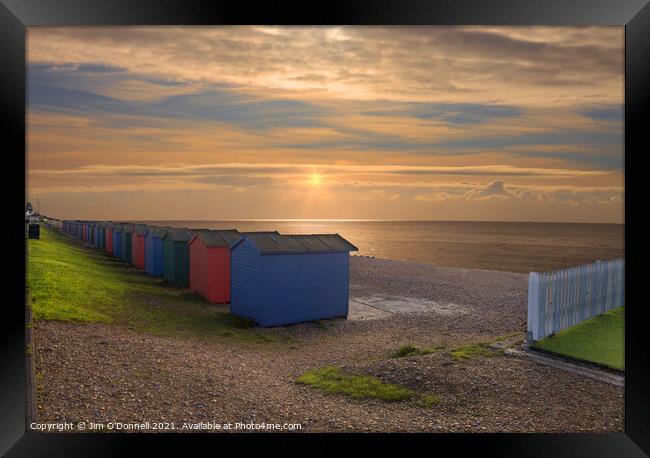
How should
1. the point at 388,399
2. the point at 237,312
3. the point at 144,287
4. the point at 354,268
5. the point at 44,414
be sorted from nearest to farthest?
the point at 44,414 → the point at 388,399 → the point at 237,312 → the point at 144,287 → the point at 354,268

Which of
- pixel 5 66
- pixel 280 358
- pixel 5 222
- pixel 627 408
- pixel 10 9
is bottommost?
pixel 280 358

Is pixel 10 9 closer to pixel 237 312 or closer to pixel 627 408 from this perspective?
pixel 627 408

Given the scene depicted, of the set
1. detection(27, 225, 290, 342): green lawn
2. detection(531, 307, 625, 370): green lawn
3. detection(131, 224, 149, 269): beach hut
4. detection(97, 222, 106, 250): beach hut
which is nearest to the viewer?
detection(531, 307, 625, 370): green lawn

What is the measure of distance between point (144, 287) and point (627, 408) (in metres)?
19.8

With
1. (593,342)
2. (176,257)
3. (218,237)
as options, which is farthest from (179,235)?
(593,342)

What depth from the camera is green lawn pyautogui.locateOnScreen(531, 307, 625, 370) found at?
9.18m

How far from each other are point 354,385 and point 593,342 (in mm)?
5551

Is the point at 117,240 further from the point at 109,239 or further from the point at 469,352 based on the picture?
the point at 469,352

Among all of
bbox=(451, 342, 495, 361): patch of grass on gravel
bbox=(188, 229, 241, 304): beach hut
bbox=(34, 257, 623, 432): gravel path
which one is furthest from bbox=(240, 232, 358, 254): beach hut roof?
bbox=(451, 342, 495, 361): patch of grass on gravel

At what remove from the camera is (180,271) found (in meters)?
22.5

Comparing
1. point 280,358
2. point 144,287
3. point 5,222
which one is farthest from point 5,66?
point 144,287

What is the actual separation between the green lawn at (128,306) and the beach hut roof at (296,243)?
256 centimetres

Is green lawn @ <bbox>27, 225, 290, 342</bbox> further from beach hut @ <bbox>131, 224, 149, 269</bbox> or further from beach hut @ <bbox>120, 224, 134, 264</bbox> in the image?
beach hut @ <bbox>120, 224, 134, 264</bbox>

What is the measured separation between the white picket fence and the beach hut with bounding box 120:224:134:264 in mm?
27091
